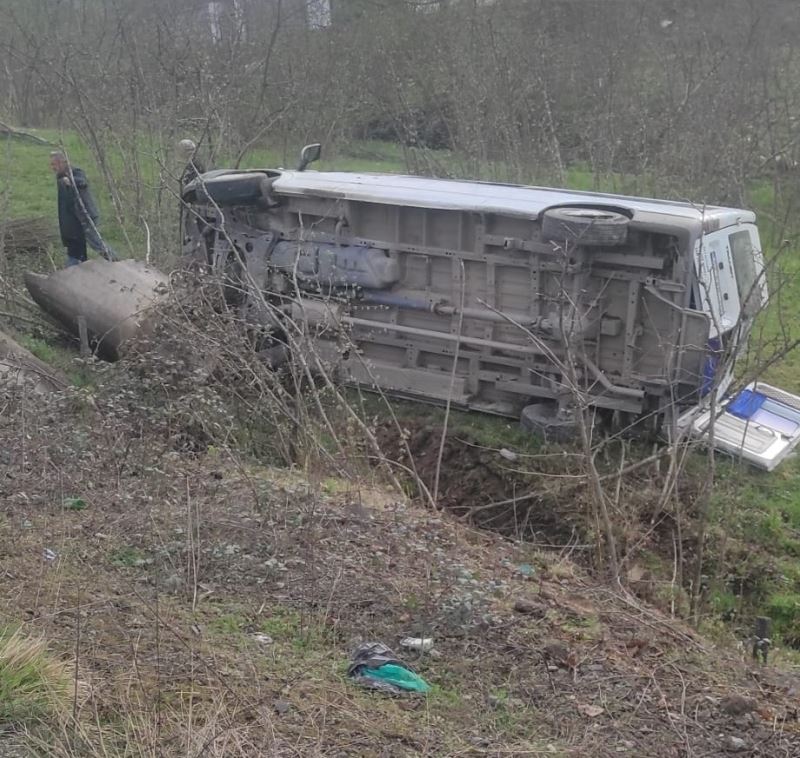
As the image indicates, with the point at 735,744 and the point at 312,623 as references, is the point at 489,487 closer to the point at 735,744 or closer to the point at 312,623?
the point at 312,623

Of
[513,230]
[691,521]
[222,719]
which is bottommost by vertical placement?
[691,521]

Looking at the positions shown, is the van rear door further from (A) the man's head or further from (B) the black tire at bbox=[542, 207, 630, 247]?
(A) the man's head

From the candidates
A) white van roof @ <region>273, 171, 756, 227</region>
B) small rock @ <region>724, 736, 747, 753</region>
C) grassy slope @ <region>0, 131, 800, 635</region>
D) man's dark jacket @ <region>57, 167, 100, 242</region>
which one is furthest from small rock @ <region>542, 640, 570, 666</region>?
man's dark jacket @ <region>57, 167, 100, 242</region>

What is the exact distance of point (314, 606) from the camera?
4.82m

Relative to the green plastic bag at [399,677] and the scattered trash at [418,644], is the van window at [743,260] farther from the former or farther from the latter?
the green plastic bag at [399,677]

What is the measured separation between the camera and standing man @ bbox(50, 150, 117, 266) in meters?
11.1

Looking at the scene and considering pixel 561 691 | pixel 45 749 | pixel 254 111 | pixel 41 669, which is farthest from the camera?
pixel 254 111

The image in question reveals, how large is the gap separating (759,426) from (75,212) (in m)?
7.65

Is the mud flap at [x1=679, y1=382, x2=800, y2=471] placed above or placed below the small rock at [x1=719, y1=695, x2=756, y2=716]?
below

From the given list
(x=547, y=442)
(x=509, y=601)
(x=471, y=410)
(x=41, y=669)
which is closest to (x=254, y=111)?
(x=471, y=410)

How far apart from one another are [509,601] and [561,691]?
0.88 metres

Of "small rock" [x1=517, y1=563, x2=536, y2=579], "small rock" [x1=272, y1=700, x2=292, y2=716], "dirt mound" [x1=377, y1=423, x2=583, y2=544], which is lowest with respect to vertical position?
"dirt mound" [x1=377, y1=423, x2=583, y2=544]

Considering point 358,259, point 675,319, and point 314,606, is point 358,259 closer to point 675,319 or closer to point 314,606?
point 675,319

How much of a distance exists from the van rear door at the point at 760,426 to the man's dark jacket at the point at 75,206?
276 inches
